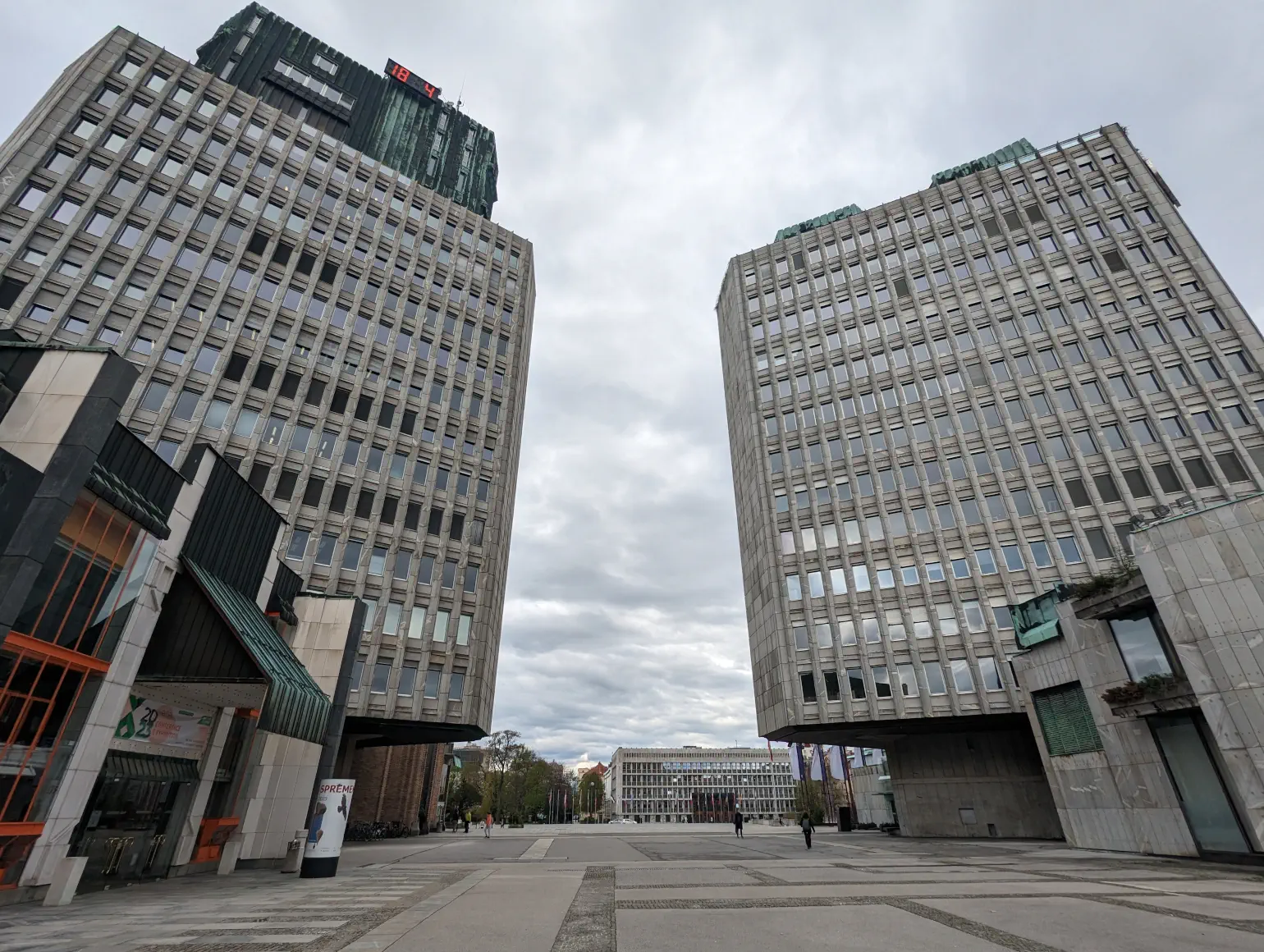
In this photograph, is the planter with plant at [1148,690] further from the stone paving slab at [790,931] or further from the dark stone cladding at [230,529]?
the dark stone cladding at [230,529]

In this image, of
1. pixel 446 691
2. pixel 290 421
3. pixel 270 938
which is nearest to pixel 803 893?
pixel 270 938

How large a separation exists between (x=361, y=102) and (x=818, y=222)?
1889 inches

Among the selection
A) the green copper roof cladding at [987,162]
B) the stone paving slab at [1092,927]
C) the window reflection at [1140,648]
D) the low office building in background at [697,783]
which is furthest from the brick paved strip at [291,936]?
the low office building in background at [697,783]

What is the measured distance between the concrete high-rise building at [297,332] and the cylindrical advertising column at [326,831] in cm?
1753

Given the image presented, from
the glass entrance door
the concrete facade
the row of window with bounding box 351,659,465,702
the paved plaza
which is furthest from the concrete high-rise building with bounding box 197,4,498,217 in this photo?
the glass entrance door

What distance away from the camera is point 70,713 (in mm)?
13188

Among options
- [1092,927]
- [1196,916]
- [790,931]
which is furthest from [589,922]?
[1196,916]

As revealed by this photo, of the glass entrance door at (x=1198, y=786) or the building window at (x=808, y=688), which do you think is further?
the building window at (x=808, y=688)

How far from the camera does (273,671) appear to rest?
15.8m

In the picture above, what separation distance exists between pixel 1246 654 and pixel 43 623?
32626 mm

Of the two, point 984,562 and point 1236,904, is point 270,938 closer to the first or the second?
point 1236,904

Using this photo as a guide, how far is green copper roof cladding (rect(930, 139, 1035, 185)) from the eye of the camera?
53.8m

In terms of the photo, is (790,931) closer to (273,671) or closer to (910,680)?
(273,671)

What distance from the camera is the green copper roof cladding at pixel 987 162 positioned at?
53.8 metres
